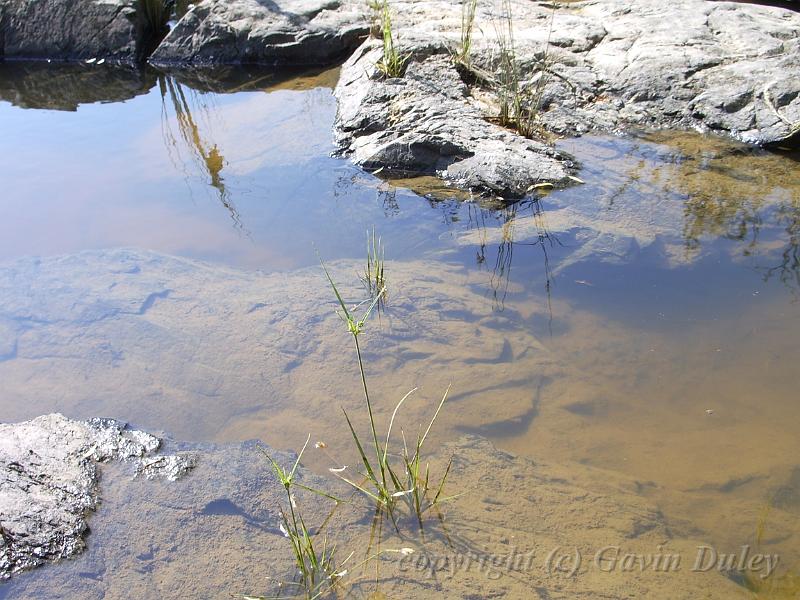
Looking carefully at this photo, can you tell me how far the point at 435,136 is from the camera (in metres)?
4.23

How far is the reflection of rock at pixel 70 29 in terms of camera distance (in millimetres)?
6391

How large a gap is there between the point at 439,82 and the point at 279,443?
10.2 ft

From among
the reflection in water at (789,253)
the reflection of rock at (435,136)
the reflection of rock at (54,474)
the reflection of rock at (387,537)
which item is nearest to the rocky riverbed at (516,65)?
the reflection of rock at (435,136)

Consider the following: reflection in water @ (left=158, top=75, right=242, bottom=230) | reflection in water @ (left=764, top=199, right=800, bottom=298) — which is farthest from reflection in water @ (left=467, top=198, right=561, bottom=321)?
reflection in water @ (left=158, top=75, right=242, bottom=230)

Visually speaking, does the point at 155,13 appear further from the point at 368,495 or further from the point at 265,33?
the point at 368,495

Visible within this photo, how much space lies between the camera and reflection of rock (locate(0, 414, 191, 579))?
6.69 ft

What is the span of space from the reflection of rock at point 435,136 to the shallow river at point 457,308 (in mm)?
156

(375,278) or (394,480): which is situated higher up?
(375,278)

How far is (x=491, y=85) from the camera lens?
4.93m

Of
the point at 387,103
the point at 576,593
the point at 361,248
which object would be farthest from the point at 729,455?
the point at 387,103

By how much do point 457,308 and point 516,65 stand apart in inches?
97.1

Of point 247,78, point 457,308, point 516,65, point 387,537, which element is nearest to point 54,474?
point 387,537

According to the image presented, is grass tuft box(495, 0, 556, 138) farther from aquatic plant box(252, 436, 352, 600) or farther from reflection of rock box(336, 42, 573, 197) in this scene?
aquatic plant box(252, 436, 352, 600)

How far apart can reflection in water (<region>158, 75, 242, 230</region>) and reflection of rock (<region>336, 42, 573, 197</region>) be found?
0.80 meters
